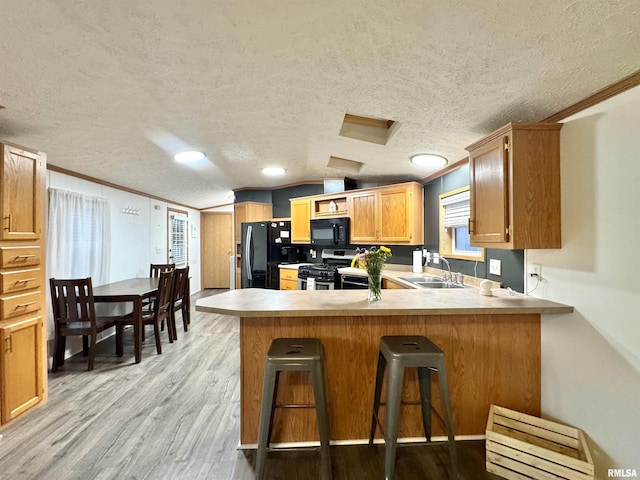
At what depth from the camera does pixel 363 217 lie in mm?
4109

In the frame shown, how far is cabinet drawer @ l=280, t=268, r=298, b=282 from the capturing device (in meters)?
4.66

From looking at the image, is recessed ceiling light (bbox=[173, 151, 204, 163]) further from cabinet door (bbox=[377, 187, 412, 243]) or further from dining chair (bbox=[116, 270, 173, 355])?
→ cabinet door (bbox=[377, 187, 412, 243])

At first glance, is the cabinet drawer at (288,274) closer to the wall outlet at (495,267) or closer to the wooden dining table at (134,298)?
the wooden dining table at (134,298)

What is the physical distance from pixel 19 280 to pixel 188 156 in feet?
5.95

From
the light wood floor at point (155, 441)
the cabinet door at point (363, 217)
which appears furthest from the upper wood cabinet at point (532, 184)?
the cabinet door at point (363, 217)

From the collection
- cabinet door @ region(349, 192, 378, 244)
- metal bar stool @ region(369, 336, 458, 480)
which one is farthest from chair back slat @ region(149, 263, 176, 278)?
metal bar stool @ region(369, 336, 458, 480)

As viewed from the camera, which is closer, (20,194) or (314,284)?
(20,194)

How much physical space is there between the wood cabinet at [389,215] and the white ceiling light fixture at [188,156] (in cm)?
203

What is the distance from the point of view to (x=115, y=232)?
428 centimetres

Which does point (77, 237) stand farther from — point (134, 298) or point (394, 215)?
point (394, 215)

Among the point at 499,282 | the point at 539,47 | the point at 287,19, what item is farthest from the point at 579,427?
the point at 287,19

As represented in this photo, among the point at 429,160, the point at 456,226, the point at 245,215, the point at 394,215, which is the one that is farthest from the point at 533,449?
the point at 245,215

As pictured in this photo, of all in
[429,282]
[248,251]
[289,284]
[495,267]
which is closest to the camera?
[495,267]

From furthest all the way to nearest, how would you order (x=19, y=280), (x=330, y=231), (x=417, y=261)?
(x=330, y=231) < (x=417, y=261) < (x=19, y=280)
